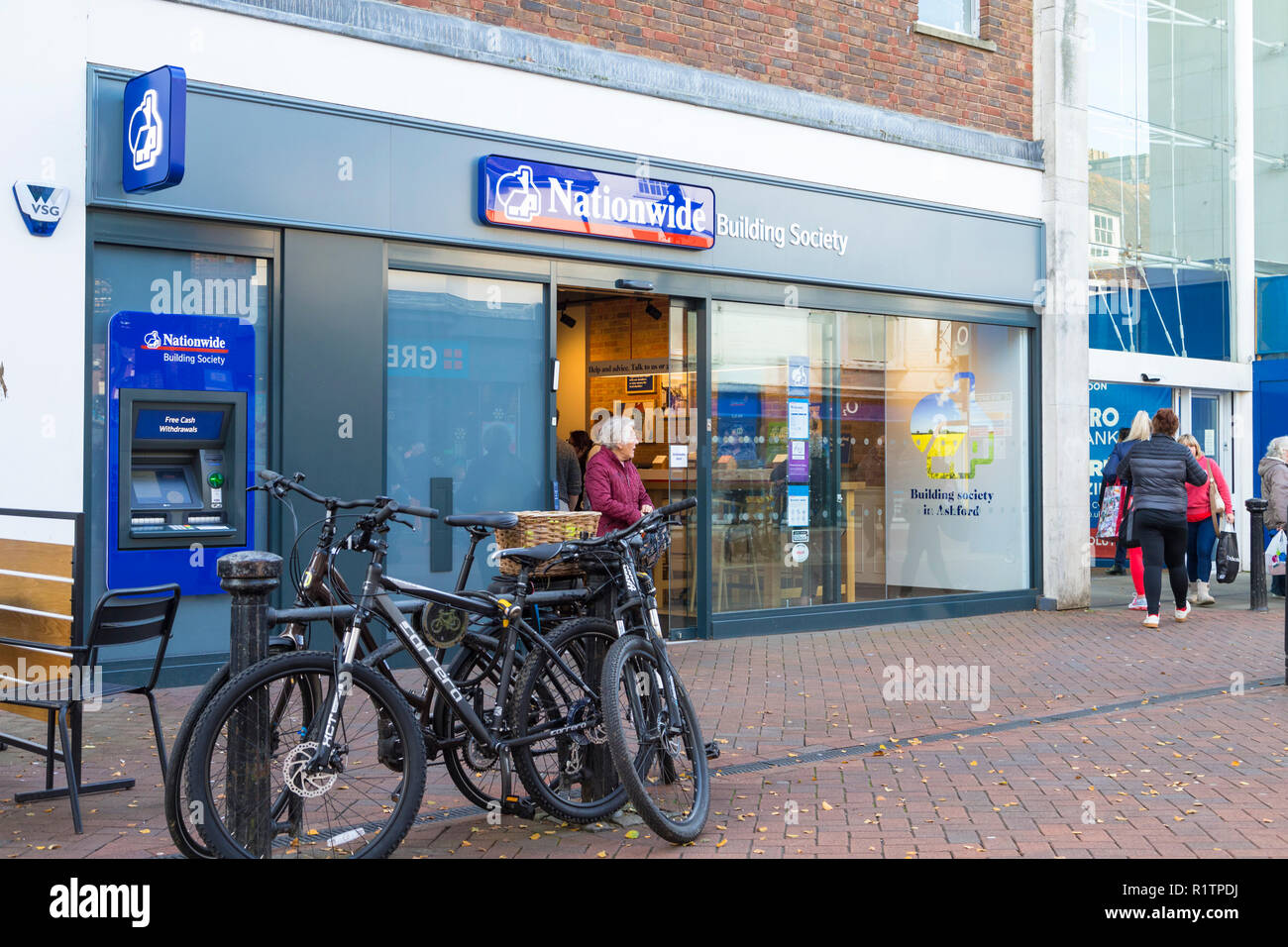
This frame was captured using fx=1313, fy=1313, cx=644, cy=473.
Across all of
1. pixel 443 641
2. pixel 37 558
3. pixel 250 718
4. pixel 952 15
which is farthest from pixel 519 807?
pixel 952 15

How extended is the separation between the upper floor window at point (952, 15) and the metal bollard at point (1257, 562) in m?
5.18

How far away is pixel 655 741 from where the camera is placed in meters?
4.79

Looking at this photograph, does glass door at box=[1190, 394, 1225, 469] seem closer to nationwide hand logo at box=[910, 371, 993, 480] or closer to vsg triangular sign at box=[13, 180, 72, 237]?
nationwide hand logo at box=[910, 371, 993, 480]

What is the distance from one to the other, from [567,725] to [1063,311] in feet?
30.1

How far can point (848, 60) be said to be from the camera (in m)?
11.3

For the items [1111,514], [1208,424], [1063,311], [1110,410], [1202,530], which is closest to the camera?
[1063,311]

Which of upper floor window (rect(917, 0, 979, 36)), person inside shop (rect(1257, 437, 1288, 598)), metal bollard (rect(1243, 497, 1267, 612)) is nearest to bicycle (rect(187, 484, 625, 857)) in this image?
upper floor window (rect(917, 0, 979, 36))

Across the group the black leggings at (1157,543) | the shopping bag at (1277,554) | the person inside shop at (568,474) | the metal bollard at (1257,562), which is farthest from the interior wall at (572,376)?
the shopping bag at (1277,554)

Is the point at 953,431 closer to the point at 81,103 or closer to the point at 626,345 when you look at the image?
the point at 626,345

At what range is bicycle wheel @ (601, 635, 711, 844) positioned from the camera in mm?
4555

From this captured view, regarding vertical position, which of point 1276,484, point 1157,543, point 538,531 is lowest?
point 1157,543

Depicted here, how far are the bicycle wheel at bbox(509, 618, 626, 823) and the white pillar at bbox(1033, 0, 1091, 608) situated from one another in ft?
27.9
